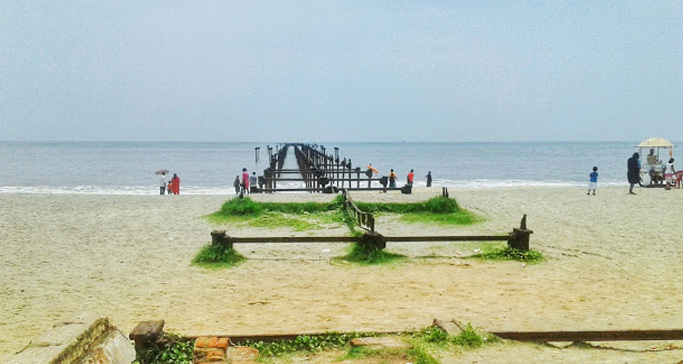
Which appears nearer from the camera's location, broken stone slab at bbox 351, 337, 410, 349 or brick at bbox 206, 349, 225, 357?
brick at bbox 206, 349, 225, 357

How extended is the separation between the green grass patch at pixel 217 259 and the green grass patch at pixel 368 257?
7.34 ft

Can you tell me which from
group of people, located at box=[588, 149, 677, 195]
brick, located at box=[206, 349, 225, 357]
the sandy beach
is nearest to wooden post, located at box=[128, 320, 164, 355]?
brick, located at box=[206, 349, 225, 357]

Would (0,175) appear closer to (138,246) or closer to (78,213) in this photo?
(78,213)

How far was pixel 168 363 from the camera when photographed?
173 inches

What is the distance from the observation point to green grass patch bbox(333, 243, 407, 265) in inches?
377

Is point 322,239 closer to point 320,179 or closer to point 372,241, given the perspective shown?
point 372,241

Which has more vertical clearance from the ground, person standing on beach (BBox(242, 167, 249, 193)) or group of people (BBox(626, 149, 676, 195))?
group of people (BBox(626, 149, 676, 195))

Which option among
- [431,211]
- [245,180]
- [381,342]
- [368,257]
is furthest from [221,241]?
[245,180]

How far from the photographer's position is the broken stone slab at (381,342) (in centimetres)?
468

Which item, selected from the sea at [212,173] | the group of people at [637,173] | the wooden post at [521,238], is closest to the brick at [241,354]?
the wooden post at [521,238]

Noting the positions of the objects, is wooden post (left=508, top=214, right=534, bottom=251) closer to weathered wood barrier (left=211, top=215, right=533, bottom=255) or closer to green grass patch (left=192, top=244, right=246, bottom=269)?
weathered wood barrier (left=211, top=215, right=533, bottom=255)

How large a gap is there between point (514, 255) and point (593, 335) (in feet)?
17.7

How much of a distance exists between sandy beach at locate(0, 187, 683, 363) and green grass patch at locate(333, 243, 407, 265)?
0.41 m

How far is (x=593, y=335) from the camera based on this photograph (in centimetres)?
459
